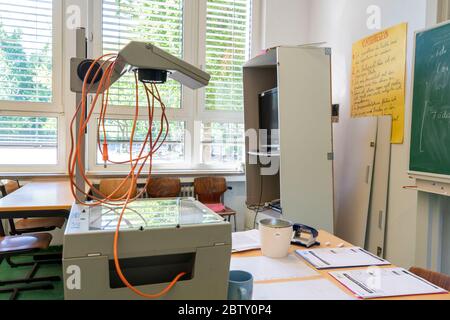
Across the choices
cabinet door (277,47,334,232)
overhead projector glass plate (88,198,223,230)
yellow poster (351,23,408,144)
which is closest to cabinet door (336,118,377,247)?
yellow poster (351,23,408,144)

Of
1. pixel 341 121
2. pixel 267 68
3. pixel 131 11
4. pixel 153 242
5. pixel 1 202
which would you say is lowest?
pixel 1 202

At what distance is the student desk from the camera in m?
2.23

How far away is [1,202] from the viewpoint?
237cm

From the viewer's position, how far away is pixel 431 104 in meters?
1.93

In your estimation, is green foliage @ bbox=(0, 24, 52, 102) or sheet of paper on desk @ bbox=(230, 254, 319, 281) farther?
green foliage @ bbox=(0, 24, 52, 102)

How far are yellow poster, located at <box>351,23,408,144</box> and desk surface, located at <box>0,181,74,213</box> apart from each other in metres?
2.36

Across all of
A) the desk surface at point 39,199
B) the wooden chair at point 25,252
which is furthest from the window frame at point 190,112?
the wooden chair at point 25,252

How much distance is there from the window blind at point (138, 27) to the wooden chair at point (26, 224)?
1240 mm

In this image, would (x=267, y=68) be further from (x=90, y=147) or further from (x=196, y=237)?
(x=196, y=237)

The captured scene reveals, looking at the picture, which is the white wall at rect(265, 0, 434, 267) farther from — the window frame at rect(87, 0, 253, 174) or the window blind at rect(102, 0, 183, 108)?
the window blind at rect(102, 0, 183, 108)

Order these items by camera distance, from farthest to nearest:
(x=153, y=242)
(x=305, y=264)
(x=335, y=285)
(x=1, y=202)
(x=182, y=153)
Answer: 1. (x=182, y=153)
2. (x=1, y=202)
3. (x=305, y=264)
4. (x=335, y=285)
5. (x=153, y=242)

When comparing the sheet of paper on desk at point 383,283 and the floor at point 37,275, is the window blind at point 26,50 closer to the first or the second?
the floor at point 37,275

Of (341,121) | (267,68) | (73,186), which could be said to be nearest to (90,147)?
(267,68)

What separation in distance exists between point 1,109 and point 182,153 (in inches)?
72.1
